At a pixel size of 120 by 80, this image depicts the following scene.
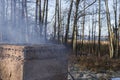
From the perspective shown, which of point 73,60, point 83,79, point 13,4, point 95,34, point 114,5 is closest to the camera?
point 83,79

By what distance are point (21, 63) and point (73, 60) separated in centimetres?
1466

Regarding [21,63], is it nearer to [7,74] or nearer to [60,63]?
[7,74]

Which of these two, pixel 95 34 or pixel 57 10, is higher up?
pixel 57 10

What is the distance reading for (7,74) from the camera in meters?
4.27

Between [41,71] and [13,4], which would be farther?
[13,4]

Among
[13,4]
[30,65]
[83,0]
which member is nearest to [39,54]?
[30,65]

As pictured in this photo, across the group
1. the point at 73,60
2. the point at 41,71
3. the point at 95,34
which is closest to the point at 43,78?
the point at 41,71

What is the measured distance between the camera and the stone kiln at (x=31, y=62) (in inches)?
156

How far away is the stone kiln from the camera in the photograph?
13.0ft

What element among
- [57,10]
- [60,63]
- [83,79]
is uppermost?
[57,10]

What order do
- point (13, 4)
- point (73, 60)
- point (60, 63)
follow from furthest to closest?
point (13, 4)
point (73, 60)
point (60, 63)

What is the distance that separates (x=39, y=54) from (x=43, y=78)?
0.47 m

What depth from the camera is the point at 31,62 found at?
4.03 meters

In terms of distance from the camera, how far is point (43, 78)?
427cm
